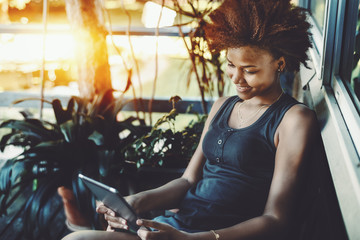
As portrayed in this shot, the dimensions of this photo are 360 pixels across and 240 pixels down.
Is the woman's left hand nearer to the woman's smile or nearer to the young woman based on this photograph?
the young woman

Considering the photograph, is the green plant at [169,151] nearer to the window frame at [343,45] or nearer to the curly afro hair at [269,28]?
the curly afro hair at [269,28]

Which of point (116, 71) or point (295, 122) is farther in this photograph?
point (116, 71)

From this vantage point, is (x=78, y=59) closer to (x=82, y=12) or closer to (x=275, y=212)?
(x=82, y=12)

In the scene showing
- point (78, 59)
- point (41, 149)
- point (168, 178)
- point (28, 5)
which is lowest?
point (168, 178)

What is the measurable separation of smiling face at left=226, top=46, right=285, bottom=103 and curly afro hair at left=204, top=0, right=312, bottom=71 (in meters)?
0.02

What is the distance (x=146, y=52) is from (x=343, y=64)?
6.78 metres

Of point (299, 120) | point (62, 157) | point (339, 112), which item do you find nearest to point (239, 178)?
point (299, 120)

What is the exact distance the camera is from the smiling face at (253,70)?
1192mm

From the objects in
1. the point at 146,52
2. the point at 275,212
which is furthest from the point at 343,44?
the point at 146,52

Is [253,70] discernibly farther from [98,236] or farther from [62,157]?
[62,157]

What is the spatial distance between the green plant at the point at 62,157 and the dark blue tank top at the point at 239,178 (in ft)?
2.40

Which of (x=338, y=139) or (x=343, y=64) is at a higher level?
(x=343, y=64)

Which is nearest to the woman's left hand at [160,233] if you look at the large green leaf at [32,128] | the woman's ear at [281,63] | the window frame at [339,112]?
the window frame at [339,112]

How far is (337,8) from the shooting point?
4.10 feet
